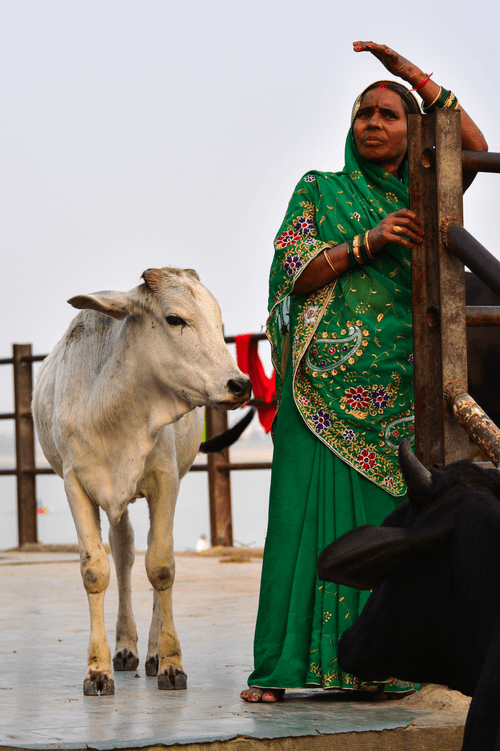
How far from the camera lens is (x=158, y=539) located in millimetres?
3869

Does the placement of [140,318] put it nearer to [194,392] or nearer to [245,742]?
[194,392]

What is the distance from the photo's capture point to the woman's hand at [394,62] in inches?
116

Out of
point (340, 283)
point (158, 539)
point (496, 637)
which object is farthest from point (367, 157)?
point (496, 637)

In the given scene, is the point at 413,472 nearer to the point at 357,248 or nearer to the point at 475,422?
the point at 475,422

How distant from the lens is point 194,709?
3096 millimetres

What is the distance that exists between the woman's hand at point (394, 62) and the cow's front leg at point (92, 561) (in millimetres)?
1771

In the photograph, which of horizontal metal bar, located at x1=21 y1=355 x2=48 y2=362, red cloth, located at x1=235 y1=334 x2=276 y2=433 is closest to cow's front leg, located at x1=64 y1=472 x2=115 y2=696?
red cloth, located at x1=235 y1=334 x2=276 y2=433

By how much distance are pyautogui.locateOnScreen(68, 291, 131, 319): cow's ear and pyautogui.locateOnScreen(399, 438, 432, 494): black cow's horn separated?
218 centimetres

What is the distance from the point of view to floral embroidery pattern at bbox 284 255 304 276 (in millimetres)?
3279

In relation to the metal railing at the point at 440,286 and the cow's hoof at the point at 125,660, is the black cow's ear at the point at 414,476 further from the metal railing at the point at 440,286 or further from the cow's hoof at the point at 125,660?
the cow's hoof at the point at 125,660

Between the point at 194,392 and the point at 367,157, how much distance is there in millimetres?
943

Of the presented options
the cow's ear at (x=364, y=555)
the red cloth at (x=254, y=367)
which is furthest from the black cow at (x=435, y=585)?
the red cloth at (x=254, y=367)

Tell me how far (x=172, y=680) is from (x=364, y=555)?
2.18m

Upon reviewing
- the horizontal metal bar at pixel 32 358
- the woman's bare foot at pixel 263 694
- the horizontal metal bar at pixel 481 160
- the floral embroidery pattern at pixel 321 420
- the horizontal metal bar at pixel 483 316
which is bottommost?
the woman's bare foot at pixel 263 694
